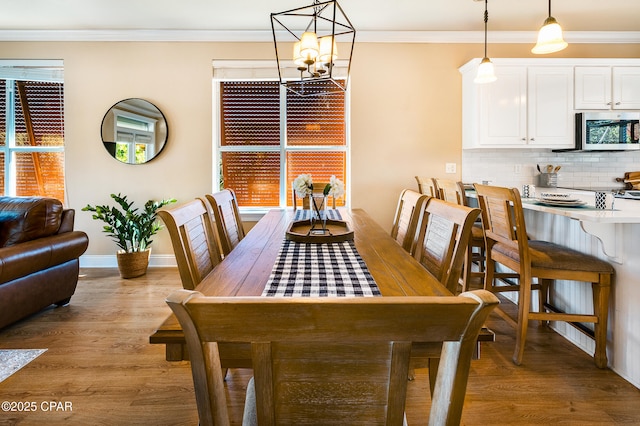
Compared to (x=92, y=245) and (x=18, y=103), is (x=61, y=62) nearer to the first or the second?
(x=18, y=103)

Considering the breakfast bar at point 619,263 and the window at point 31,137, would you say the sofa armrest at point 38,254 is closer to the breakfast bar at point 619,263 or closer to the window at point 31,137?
the window at point 31,137

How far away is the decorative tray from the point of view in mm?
1755

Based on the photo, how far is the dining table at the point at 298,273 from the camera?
2.66ft

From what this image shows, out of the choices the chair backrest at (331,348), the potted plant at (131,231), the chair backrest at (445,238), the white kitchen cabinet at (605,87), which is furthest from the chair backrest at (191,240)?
the white kitchen cabinet at (605,87)

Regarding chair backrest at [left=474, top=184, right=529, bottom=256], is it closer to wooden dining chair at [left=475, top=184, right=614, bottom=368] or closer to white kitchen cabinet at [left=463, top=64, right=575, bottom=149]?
wooden dining chair at [left=475, top=184, right=614, bottom=368]

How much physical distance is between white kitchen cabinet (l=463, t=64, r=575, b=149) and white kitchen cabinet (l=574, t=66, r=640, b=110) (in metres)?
0.11

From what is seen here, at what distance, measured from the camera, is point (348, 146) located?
13.8 feet

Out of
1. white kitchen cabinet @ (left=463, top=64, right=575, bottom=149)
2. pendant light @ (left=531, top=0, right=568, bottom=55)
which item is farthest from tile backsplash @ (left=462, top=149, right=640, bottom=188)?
pendant light @ (left=531, top=0, right=568, bottom=55)

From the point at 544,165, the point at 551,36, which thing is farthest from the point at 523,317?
the point at 544,165

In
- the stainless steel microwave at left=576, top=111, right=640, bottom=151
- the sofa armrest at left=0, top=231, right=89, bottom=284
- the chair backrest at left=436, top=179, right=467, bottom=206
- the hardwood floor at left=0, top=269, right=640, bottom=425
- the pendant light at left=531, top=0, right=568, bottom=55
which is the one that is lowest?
the hardwood floor at left=0, top=269, right=640, bottom=425

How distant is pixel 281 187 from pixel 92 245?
2.30 meters

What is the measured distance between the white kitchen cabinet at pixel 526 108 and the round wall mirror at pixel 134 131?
3523 millimetres

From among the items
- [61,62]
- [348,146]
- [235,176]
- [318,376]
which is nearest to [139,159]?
[235,176]

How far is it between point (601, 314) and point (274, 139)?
135 inches
